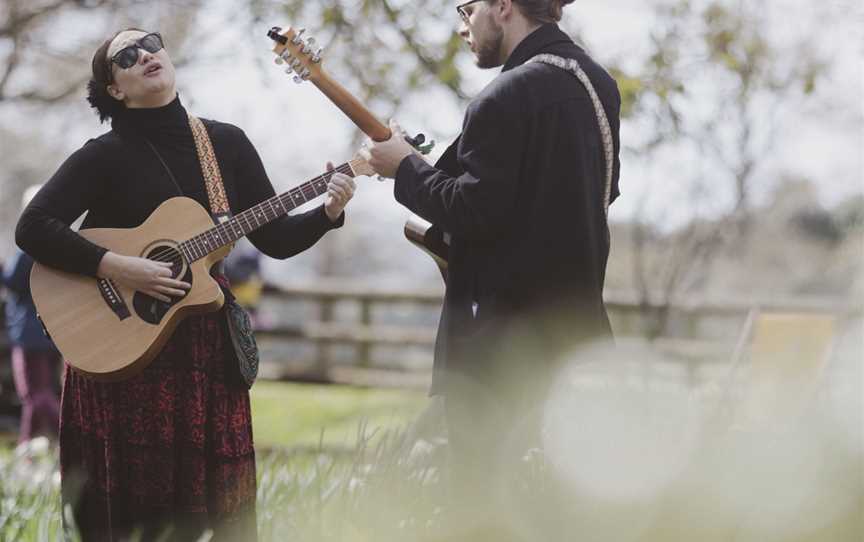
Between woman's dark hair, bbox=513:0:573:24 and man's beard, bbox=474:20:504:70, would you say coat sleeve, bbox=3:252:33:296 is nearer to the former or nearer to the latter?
man's beard, bbox=474:20:504:70

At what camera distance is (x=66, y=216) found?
278cm

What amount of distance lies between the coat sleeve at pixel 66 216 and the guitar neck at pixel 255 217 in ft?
0.81

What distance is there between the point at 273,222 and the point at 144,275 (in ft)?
1.39

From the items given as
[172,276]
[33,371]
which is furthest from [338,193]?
[33,371]

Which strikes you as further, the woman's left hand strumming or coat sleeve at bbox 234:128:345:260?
coat sleeve at bbox 234:128:345:260

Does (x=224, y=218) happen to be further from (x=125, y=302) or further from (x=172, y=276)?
(x=125, y=302)

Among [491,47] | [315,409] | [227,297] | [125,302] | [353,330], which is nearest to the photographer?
[491,47]

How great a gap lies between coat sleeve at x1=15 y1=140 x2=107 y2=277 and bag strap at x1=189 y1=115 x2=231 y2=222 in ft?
0.85

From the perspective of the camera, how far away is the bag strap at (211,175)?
9.30 feet

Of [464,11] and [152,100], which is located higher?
[464,11]

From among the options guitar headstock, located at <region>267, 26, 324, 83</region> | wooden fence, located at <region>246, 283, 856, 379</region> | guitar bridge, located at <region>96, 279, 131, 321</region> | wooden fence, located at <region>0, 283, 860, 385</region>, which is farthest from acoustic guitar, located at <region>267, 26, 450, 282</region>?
wooden fence, located at <region>0, 283, 860, 385</region>

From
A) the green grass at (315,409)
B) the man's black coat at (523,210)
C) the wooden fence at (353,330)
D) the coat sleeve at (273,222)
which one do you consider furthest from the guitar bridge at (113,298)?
the wooden fence at (353,330)

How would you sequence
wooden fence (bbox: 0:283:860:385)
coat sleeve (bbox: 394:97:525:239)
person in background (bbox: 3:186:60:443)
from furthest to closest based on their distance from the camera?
1. wooden fence (bbox: 0:283:860:385)
2. person in background (bbox: 3:186:60:443)
3. coat sleeve (bbox: 394:97:525:239)

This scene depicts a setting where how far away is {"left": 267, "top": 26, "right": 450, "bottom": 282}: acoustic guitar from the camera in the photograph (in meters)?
2.72
